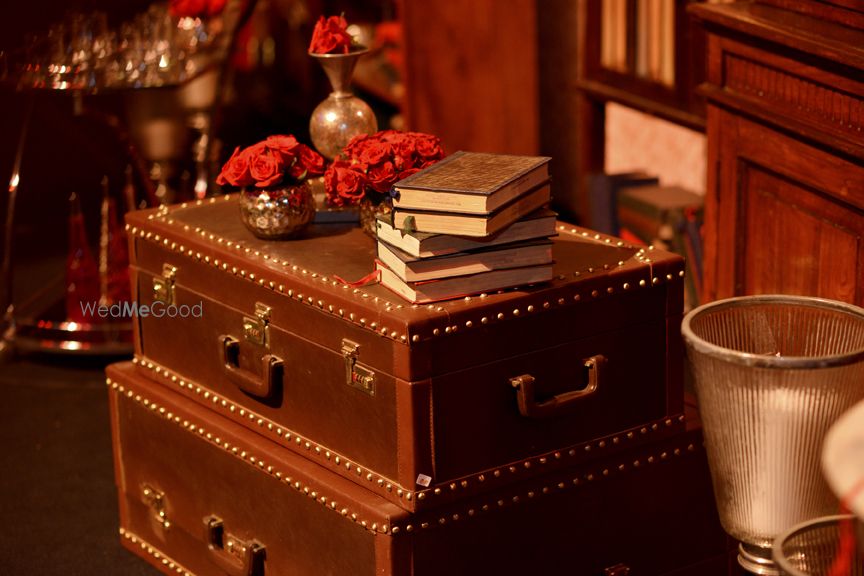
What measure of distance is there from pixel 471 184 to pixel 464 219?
49 mm

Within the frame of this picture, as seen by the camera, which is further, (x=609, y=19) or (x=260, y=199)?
(x=609, y=19)

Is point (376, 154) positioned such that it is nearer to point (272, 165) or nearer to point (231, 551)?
point (272, 165)

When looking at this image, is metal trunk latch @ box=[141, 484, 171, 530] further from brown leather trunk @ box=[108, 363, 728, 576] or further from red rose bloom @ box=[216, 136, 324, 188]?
red rose bloom @ box=[216, 136, 324, 188]

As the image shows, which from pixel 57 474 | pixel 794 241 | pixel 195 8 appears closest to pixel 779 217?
pixel 794 241

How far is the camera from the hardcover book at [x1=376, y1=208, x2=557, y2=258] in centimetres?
167

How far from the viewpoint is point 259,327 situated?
6.31 ft

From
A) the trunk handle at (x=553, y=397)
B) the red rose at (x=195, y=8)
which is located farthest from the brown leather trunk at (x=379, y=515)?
the red rose at (x=195, y=8)

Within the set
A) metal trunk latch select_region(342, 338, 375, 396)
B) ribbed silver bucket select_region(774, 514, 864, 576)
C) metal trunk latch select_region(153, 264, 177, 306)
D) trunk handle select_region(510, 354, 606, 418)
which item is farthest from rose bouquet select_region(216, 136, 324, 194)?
ribbed silver bucket select_region(774, 514, 864, 576)

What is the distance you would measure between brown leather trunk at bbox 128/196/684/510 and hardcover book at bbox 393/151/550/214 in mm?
136

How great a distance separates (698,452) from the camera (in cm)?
198

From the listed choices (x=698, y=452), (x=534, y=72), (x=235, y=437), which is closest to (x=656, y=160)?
(x=534, y=72)

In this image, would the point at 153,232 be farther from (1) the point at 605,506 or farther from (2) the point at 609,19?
(2) the point at 609,19

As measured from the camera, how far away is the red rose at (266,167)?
1.91 metres

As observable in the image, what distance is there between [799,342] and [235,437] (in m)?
0.86
